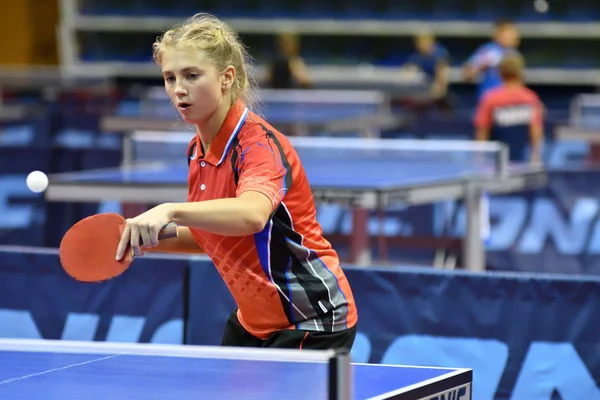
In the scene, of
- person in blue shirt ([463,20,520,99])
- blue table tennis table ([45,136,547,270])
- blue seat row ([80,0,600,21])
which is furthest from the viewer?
blue seat row ([80,0,600,21])

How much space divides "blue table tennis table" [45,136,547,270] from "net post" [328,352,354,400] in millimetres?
4154

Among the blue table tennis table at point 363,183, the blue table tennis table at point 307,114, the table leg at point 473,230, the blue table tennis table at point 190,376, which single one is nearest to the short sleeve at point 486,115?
the blue table tennis table at point 307,114

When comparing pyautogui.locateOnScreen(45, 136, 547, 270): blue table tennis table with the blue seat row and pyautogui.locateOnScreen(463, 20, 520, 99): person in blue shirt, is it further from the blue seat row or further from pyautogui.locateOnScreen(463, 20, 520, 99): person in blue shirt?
the blue seat row

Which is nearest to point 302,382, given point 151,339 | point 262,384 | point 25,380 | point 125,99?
point 262,384

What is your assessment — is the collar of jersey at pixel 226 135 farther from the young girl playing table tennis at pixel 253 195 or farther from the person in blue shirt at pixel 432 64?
the person in blue shirt at pixel 432 64

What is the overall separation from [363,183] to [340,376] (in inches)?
A: 179

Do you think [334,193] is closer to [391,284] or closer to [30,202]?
[391,284]

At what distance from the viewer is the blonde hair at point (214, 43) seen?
3002mm

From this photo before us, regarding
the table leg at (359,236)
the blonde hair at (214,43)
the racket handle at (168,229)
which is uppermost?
the blonde hair at (214,43)

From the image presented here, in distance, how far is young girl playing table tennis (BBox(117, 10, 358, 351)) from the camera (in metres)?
2.98

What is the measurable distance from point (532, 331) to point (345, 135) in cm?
865

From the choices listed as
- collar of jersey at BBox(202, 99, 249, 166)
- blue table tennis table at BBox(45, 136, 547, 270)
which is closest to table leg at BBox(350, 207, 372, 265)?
blue table tennis table at BBox(45, 136, 547, 270)

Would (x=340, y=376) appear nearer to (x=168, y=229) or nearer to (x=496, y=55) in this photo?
(x=168, y=229)

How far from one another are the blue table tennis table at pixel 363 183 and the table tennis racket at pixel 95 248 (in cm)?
384
